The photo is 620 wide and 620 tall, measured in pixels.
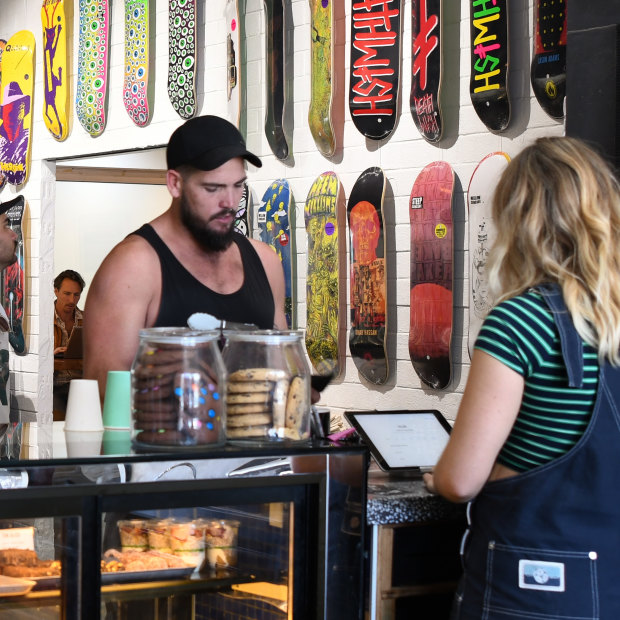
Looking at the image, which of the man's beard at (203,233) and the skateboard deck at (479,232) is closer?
the man's beard at (203,233)

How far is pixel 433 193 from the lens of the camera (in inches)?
152

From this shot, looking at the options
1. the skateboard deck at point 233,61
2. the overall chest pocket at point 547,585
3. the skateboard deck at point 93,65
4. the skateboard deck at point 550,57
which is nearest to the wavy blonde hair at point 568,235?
the overall chest pocket at point 547,585

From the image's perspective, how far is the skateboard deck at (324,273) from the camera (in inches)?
169

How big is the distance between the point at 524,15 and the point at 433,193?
75 centimetres

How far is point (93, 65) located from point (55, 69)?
527 mm

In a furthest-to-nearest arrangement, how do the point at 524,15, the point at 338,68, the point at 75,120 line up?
the point at 75,120
the point at 338,68
the point at 524,15

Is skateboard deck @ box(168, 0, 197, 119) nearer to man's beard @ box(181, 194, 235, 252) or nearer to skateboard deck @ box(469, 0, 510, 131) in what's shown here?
skateboard deck @ box(469, 0, 510, 131)

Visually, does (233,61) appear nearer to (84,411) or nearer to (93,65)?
(93,65)

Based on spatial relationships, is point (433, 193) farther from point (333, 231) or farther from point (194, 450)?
point (194, 450)

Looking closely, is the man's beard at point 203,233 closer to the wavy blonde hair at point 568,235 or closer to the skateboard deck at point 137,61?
the wavy blonde hair at point 568,235

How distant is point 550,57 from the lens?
11.0ft

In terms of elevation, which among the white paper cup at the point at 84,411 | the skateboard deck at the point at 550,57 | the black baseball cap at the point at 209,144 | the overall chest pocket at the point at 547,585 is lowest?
the overall chest pocket at the point at 547,585

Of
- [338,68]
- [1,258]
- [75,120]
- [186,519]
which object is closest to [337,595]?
[186,519]

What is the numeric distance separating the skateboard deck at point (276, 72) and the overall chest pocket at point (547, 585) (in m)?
3.34
